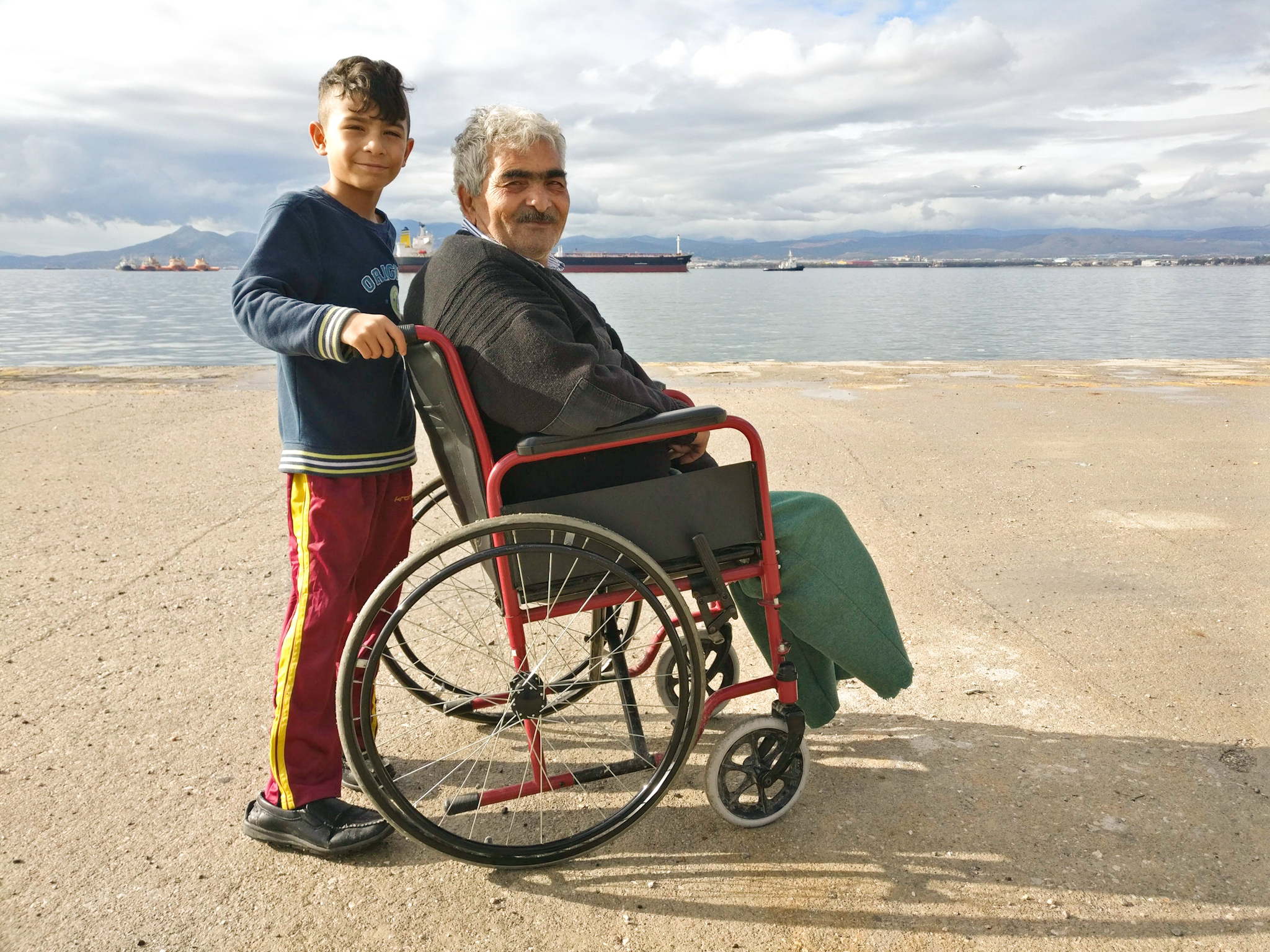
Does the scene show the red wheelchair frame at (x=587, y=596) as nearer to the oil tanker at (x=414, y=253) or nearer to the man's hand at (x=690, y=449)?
the man's hand at (x=690, y=449)

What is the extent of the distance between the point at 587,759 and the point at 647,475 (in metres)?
0.91

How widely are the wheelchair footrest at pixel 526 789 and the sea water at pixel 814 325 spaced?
9.27 ft

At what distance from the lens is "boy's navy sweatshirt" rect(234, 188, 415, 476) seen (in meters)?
2.00

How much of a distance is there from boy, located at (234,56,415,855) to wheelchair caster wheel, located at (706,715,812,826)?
2.63 ft

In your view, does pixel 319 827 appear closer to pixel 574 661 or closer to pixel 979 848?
pixel 574 661

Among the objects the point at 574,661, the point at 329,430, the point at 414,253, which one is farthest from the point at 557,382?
the point at 414,253

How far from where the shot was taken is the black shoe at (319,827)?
2.14 metres

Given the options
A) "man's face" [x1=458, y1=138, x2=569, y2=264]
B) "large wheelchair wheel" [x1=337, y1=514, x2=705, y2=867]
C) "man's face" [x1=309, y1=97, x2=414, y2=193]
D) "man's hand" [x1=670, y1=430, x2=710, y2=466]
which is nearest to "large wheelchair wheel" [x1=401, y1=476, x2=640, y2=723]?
"large wheelchair wheel" [x1=337, y1=514, x2=705, y2=867]

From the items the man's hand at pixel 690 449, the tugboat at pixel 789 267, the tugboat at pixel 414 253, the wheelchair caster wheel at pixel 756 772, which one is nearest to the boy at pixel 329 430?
the man's hand at pixel 690 449

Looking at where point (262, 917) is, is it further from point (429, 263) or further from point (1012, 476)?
point (1012, 476)

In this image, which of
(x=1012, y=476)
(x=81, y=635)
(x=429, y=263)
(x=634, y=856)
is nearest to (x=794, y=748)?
(x=634, y=856)

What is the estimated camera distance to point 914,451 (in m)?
6.09

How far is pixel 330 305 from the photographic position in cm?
193

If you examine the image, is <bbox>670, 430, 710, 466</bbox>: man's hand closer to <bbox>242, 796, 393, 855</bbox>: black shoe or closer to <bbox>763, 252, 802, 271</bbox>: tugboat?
<bbox>242, 796, 393, 855</bbox>: black shoe
